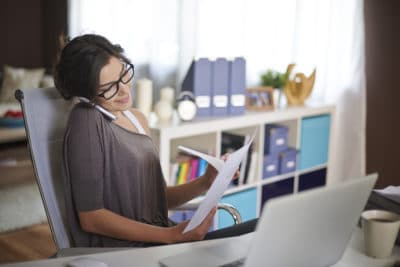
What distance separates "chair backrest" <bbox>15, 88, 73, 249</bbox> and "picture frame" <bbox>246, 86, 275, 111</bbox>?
180 centimetres

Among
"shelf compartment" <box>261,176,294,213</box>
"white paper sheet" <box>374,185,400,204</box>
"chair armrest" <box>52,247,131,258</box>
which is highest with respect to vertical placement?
"white paper sheet" <box>374,185,400,204</box>

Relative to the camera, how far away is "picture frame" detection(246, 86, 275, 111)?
330cm

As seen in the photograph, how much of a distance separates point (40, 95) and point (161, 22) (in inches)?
127

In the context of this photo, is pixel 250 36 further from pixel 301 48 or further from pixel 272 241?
pixel 272 241

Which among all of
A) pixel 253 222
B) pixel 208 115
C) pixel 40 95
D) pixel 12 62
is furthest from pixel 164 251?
pixel 12 62

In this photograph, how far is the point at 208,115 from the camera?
300 centimetres

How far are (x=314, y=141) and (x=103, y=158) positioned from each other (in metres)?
2.31

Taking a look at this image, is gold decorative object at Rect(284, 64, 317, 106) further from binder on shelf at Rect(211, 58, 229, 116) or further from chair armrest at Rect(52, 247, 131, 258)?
chair armrest at Rect(52, 247, 131, 258)

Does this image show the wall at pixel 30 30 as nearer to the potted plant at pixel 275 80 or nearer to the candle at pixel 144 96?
the potted plant at pixel 275 80

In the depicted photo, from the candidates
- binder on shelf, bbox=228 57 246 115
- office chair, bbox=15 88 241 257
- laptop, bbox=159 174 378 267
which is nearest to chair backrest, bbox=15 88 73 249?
office chair, bbox=15 88 241 257

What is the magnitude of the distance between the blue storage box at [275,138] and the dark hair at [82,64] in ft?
6.11

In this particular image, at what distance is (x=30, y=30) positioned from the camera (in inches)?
246

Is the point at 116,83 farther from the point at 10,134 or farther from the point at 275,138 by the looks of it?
the point at 10,134

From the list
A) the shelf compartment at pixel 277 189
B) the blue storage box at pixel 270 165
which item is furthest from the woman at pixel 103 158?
the shelf compartment at pixel 277 189
